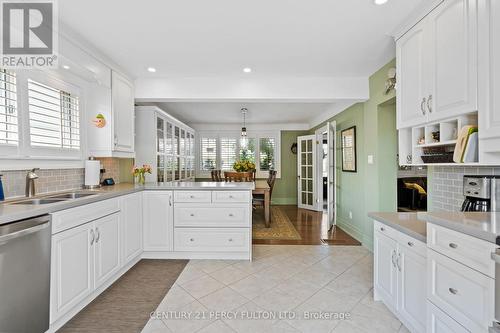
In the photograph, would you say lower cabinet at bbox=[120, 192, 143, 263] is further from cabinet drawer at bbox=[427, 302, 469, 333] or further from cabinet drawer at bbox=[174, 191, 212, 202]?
cabinet drawer at bbox=[427, 302, 469, 333]

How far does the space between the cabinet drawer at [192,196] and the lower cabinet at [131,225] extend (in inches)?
18.2

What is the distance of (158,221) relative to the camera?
3025 mm

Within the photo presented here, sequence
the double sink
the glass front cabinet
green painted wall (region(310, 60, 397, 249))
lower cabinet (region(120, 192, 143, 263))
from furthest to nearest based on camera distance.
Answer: the glass front cabinet < green painted wall (region(310, 60, 397, 249)) < lower cabinet (region(120, 192, 143, 263)) < the double sink

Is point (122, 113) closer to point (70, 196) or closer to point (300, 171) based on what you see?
point (70, 196)

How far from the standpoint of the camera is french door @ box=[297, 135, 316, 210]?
6.20 metres

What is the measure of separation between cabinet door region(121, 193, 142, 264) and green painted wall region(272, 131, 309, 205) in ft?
Answer: 15.4

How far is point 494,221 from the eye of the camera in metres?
1.20

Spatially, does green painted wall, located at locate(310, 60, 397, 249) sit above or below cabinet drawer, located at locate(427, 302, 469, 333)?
above

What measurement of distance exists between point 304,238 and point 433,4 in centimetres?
323

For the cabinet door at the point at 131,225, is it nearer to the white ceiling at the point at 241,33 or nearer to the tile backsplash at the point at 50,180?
the tile backsplash at the point at 50,180

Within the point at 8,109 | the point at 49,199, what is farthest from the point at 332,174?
the point at 8,109

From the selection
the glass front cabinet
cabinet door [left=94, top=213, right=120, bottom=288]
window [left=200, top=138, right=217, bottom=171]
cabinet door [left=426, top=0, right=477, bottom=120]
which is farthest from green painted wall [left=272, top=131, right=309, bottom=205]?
cabinet door [left=426, top=0, right=477, bottom=120]

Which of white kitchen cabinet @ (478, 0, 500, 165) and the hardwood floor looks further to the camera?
the hardwood floor

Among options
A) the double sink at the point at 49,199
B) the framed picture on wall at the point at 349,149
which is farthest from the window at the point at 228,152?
the double sink at the point at 49,199
